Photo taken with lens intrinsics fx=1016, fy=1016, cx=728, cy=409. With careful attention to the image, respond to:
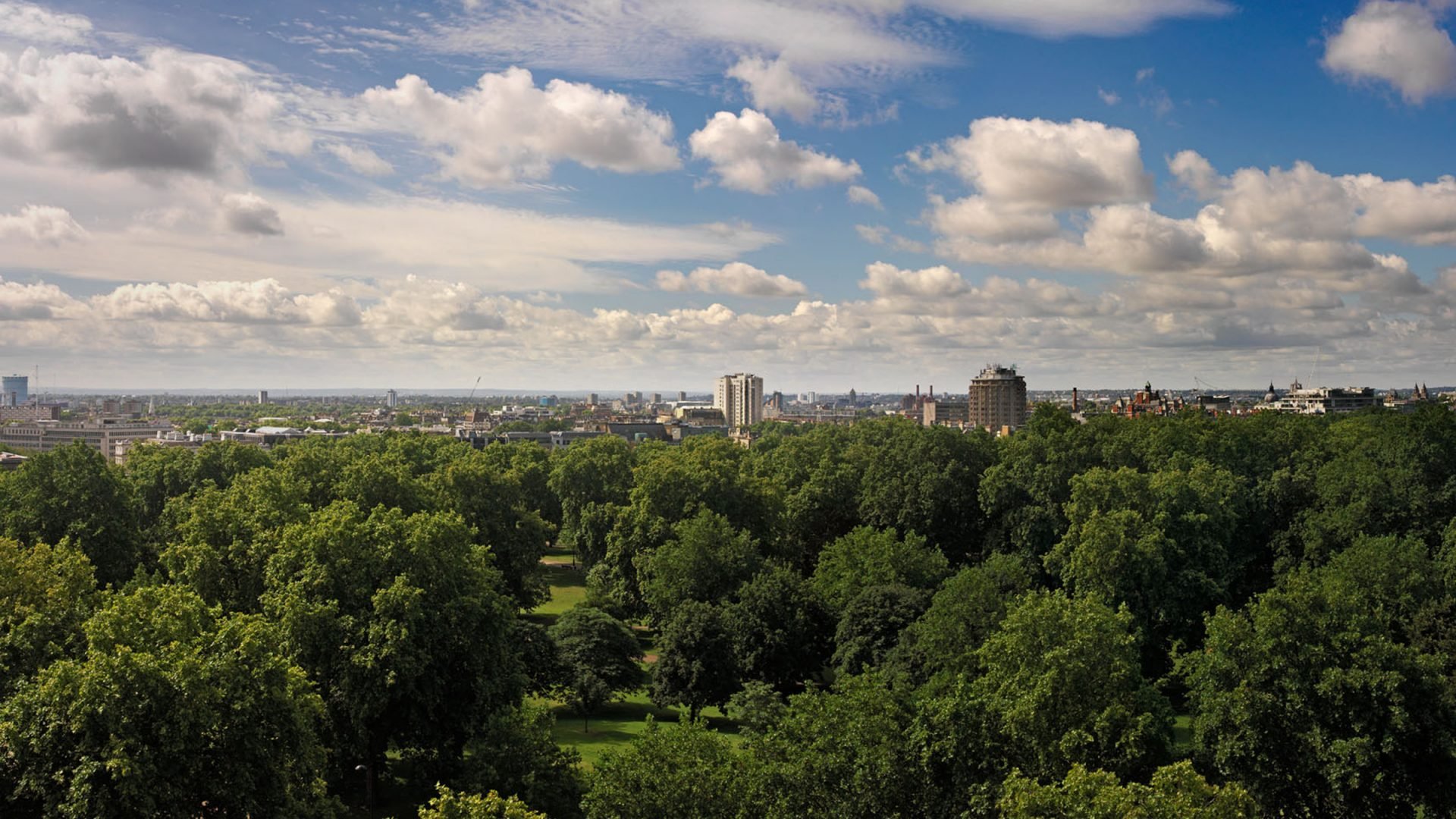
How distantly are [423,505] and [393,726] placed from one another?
22.0 m

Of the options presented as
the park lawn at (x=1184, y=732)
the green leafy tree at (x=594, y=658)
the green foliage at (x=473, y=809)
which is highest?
the green foliage at (x=473, y=809)

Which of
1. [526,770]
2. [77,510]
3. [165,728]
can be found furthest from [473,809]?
[77,510]

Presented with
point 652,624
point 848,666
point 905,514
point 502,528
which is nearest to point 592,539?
point 502,528

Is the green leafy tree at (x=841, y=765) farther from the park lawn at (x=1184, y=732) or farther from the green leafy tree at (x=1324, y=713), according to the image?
the park lawn at (x=1184, y=732)

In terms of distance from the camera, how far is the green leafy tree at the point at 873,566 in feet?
148

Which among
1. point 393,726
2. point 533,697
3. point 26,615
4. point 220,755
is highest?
point 26,615

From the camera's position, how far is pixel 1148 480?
5294 cm

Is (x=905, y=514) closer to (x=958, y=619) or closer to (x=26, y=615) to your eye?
(x=958, y=619)

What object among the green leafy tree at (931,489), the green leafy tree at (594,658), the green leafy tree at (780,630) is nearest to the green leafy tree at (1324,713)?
the green leafy tree at (780,630)

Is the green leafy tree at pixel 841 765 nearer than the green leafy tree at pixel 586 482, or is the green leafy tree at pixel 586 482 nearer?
the green leafy tree at pixel 841 765

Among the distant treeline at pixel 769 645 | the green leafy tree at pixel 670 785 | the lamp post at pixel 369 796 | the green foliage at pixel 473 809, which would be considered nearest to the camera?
the green foliage at pixel 473 809

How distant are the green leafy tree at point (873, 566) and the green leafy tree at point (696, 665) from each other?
19.6 ft

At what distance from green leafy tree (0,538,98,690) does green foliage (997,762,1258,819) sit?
936 inches

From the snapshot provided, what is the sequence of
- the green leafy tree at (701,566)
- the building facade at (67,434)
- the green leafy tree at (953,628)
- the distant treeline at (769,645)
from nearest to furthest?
the distant treeline at (769,645) → the green leafy tree at (953,628) → the green leafy tree at (701,566) → the building facade at (67,434)
